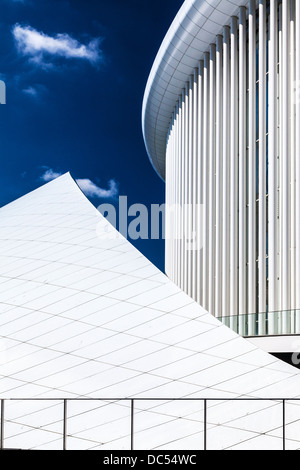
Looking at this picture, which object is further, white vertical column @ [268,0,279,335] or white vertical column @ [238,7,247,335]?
white vertical column @ [238,7,247,335]

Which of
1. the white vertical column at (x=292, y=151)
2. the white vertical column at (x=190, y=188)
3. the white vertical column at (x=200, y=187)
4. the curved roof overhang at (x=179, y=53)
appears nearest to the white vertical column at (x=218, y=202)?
the curved roof overhang at (x=179, y=53)

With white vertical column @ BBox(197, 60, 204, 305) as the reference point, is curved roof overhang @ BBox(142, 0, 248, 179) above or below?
above

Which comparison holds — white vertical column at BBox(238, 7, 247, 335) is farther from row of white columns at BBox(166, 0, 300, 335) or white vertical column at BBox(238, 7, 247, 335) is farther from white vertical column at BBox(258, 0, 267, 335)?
white vertical column at BBox(258, 0, 267, 335)

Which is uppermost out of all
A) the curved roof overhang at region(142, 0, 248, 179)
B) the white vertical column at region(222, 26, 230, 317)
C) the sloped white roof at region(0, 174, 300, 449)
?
the curved roof overhang at region(142, 0, 248, 179)

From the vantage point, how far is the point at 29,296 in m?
17.9

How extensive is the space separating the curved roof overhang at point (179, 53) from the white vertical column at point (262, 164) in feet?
7.27

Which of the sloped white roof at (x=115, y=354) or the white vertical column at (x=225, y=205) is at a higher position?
the white vertical column at (x=225, y=205)

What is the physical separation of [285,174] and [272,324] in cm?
608

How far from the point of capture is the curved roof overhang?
26.3m

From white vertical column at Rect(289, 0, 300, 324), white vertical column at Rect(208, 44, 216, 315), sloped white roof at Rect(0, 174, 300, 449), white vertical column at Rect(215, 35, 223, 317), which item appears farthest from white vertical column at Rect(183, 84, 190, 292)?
sloped white roof at Rect(0, 174, 300, 449)

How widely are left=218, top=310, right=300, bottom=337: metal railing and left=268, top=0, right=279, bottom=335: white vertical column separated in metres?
3.76

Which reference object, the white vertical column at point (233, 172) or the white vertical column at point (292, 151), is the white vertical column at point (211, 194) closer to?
the white vertical column at point (233, 172)

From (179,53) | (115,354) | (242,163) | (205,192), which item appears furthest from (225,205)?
(115,354)

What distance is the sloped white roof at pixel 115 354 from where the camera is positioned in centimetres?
1077
